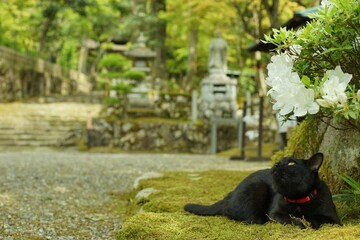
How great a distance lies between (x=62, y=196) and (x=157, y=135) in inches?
404

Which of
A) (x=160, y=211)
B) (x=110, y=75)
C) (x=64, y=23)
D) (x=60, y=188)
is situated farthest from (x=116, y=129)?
(x=64, y=23)

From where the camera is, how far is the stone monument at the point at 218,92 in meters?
17.3

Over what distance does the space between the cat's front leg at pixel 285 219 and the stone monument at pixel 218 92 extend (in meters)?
14.0

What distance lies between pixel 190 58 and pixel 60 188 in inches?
608

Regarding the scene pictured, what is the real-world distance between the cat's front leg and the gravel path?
1.62 meters

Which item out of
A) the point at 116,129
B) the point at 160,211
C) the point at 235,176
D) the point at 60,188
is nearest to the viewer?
the point at 160,211

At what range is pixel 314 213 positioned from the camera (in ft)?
10.3

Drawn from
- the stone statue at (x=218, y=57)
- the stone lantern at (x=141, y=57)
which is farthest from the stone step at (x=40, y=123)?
the stone statue at (x=218, y=57)

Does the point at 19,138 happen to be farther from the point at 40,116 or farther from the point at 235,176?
the point at 235,176

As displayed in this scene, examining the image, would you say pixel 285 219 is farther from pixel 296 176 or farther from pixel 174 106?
pixel 174 106

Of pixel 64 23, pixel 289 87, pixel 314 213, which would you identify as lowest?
pixel 314 213

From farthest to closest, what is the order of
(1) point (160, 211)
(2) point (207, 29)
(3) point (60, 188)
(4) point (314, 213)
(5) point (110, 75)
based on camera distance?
1. (2) point (207, 29)
2. (5) point (110, 75)
3. (3) point (60, 188)
4. (1) point (160, 211)
5. (4) point (314, 213)

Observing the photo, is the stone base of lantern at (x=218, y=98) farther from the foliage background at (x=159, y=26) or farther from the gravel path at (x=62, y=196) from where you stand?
the gravel path at (x=62, y=196)

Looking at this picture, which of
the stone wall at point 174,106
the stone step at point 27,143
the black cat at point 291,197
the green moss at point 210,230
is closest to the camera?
the green moss at point 210,230
